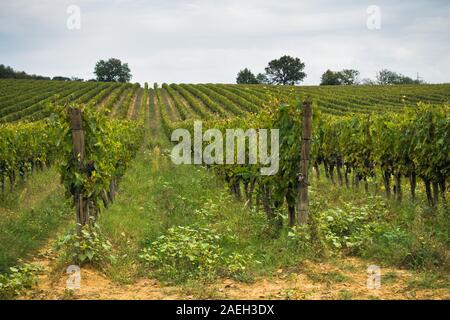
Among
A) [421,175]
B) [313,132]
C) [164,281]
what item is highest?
[313,132]

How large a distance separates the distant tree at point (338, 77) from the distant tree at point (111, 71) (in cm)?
4714

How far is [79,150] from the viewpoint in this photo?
8.20 meters

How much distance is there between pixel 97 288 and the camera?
22.3 feet

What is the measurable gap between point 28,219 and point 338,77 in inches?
3849

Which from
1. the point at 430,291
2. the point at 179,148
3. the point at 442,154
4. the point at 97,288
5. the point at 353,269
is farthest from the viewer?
the point at 179,148

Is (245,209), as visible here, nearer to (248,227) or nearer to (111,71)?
(248,227)

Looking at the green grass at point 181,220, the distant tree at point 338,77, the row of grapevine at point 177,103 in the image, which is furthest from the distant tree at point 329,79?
the green grass at point 181,220

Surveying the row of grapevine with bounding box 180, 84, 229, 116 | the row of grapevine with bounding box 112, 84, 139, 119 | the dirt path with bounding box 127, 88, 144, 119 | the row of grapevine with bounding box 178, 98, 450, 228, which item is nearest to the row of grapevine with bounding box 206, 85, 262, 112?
the row of grapevine with bounding box 180, 84, 229, 116

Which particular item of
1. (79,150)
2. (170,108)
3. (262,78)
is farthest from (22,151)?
(262,78)

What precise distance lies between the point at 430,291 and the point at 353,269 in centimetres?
134

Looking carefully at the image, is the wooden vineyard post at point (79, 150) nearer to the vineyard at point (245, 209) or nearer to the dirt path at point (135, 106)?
the vineyard at point (245, 209)

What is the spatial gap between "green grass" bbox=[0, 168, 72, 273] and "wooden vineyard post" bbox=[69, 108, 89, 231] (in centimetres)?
45

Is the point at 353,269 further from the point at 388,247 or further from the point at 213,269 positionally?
the point at 213,269
